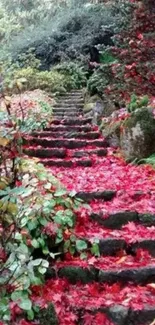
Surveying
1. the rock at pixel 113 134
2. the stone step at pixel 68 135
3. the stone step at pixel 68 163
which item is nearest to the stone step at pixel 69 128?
the stone step at pixel 68 135

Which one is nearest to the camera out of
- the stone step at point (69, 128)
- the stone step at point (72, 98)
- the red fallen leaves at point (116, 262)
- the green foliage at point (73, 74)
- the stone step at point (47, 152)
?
the red fallen leaves at point (116, 262)

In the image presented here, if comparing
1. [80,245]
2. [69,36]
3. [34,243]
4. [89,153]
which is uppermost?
[69,36]

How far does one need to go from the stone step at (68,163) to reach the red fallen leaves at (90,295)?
389 cm

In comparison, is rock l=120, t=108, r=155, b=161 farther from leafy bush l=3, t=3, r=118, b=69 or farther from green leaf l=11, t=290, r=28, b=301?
leafy bush l=3, t=3, r=118, b=69

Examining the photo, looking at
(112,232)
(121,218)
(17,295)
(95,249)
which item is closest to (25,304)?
(17,295)

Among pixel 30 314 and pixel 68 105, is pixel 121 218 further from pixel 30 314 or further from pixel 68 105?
pixel 68 105

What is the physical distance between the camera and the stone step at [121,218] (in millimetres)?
4527

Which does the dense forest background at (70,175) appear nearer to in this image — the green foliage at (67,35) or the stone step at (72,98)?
the stone step at (72,98)

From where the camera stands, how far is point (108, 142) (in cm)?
866

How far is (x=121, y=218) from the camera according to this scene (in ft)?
15.0

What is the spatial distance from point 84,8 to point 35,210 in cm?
1655

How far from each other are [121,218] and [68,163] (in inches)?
119

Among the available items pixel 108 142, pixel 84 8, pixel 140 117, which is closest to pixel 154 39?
pixel 140 117

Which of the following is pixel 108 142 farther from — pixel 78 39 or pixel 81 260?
pixel 78 39
